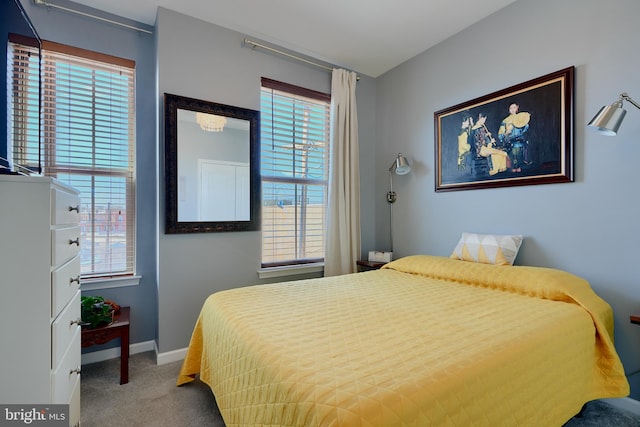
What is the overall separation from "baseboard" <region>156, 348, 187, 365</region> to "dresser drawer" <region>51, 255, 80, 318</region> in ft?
3.91

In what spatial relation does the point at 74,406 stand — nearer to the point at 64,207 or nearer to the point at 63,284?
the point at 63,284

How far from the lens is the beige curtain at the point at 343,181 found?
10.3 feet

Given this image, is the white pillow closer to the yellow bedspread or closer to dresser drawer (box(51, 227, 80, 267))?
the yellow bedspread

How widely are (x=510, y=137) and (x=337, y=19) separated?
172 cm

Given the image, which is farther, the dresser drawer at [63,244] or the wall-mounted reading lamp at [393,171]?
the wall-mounted reading lamp at [393,171]

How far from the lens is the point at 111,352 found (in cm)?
239

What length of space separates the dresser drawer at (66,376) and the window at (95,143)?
1.15 metres

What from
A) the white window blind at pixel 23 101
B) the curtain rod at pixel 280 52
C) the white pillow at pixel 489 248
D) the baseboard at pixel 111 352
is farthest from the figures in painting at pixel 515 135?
the baseboard at pixel 111 352

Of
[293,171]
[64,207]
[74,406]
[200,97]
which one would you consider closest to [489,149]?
[293,171]

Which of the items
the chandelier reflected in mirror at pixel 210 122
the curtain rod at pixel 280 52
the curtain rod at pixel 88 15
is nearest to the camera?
the curtain rod at pixel 88 15

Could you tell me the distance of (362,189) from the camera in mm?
3521

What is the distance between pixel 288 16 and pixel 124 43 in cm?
137

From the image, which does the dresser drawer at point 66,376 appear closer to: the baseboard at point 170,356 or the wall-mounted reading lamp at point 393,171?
the baseboard at point 170,356

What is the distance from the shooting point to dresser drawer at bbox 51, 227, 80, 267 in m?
1.06
